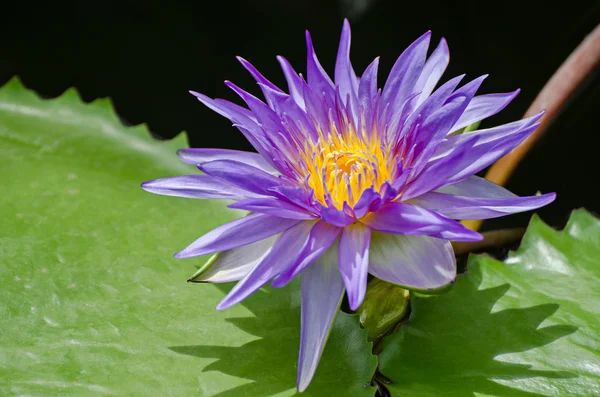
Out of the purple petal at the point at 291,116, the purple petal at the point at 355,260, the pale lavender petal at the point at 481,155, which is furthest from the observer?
the purple petal at the point at 291,116

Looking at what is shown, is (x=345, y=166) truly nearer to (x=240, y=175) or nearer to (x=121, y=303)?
(x=240, y=175)

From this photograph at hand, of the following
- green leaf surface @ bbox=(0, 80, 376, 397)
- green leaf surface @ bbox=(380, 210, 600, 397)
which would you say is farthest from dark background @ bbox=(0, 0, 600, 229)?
green leaf surface @ bbox=(380, 210, 600, 397)

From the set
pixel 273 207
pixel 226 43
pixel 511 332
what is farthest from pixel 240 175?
pixel 226 43

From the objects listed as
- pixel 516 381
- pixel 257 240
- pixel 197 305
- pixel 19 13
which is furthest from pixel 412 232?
pixel 19 13

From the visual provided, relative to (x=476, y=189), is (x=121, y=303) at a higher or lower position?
lower

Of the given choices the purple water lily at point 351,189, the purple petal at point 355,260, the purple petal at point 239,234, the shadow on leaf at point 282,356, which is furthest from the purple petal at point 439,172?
the shadow on leaf at point 282,356

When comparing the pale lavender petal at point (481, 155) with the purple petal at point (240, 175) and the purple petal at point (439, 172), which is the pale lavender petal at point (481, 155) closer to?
the purple petal at point (439, 172)
